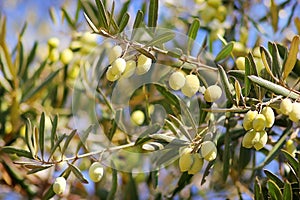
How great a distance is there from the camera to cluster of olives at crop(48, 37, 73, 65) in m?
1.37

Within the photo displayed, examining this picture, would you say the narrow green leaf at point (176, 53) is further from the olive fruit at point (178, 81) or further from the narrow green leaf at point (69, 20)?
the narrow green leaf at point (69, 20)

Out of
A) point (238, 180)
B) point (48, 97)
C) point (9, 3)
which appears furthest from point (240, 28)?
point (9, 3)

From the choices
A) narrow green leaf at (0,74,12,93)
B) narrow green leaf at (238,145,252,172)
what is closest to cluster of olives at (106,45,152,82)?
narrow green leaf at (238,145,252,172)

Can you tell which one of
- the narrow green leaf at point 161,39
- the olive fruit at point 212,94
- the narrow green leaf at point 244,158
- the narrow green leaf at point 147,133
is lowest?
the narrow green leaf at point 244,158

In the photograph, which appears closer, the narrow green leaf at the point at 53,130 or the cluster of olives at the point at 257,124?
the cluster of olives at the point at 257,124

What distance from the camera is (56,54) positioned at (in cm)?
140

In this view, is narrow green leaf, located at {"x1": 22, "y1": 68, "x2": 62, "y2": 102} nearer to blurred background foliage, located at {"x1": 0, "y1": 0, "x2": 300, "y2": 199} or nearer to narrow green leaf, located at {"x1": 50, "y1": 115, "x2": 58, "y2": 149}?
blurred background foliage, located at {"x1": 0, "y1": 0, "x2": 300, "y2": 199}

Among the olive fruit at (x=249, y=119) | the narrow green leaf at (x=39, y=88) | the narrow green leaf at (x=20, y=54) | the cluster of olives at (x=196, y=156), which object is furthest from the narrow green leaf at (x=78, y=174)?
the narrow green leaf at (x=20, y=54)

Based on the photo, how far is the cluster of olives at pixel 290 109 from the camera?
0.71 metres

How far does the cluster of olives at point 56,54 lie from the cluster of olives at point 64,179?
0.56 meters

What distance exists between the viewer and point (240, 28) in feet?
4.18

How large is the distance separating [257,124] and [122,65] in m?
0.18

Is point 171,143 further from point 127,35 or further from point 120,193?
point 120,193

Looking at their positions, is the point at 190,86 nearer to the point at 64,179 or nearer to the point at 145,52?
the point at 145,52
